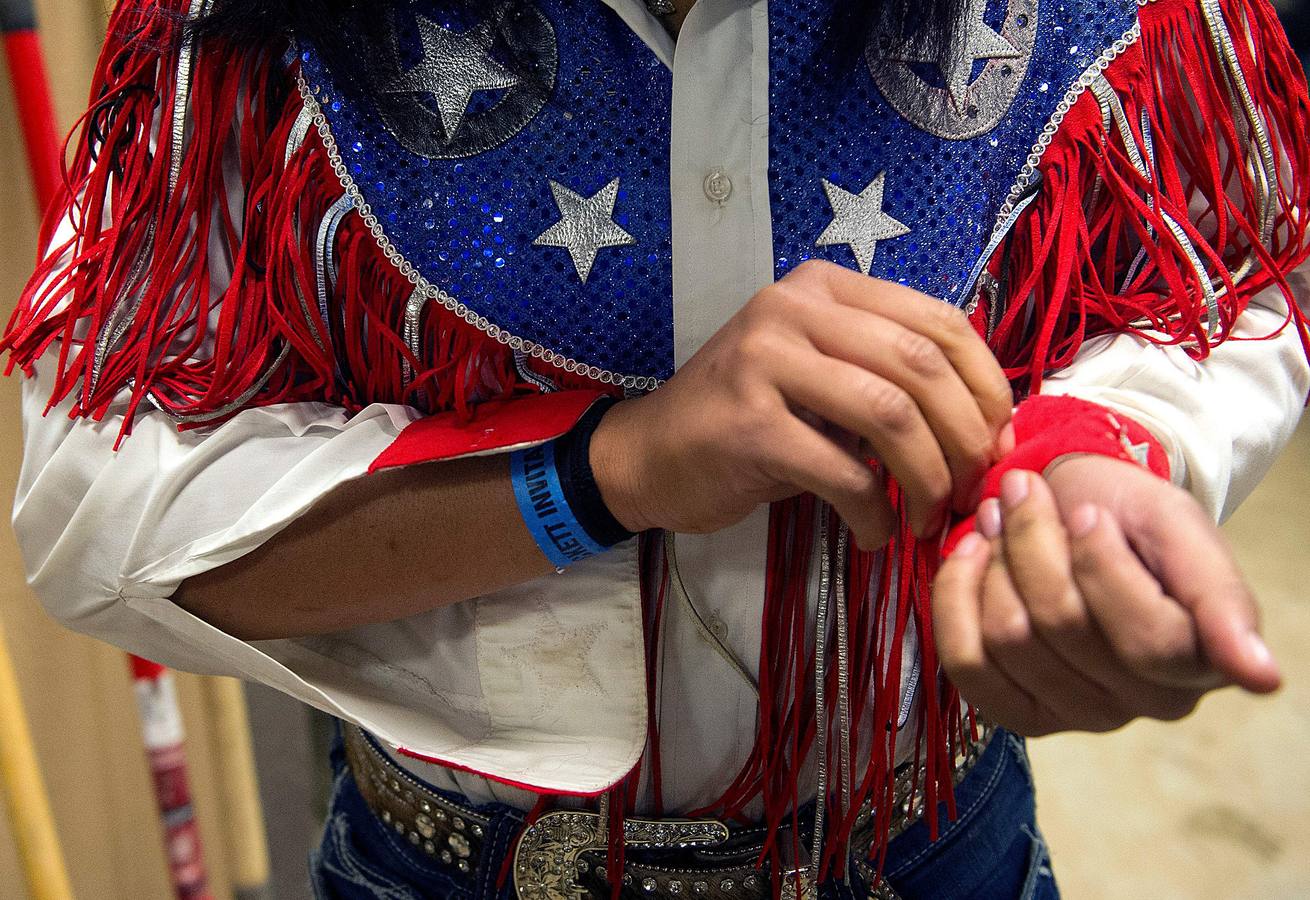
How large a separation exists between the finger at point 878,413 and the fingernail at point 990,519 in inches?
1.3

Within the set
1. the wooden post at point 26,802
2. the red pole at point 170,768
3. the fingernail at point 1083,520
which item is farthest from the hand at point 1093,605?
the red pole at point 170,768

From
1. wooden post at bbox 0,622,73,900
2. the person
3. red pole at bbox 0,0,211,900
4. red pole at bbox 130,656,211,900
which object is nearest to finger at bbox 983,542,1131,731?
the person

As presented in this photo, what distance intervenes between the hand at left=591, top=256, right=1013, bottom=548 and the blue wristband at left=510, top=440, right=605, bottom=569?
76 mm

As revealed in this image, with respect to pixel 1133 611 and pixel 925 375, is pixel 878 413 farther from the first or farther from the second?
pixel 1133 611

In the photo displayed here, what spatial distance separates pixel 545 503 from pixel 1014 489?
0.25m

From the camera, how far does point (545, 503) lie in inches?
21.3

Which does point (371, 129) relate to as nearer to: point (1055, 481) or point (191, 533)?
point (191, 533)

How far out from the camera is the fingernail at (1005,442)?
43 centimetres

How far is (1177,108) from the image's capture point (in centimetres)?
57

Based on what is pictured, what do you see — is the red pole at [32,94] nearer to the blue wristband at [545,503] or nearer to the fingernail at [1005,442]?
the blue wristband at [545,503]

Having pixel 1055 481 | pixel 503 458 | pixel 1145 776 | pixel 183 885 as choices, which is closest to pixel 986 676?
pixel 1055 481

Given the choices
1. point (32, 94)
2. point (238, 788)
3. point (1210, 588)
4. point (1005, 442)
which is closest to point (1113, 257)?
point (1005, 442)

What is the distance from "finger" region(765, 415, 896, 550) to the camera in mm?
437

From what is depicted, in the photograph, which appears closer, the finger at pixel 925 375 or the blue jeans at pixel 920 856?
the finger at pixel 925 375
